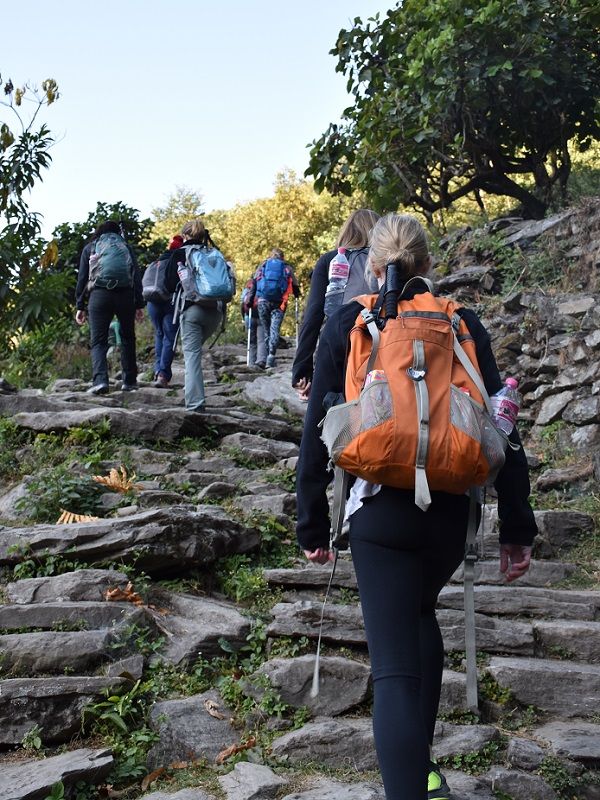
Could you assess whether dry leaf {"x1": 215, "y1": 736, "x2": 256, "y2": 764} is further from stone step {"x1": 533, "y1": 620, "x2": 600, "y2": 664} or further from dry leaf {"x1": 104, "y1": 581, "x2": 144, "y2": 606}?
stone step {"x1": 533, "y1": 620, "x2": 600, "y2": 664}

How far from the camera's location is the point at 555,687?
4602 millimetres

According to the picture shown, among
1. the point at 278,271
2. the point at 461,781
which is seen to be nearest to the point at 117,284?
the point at 278,271

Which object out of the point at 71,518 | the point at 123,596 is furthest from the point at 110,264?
the point at 123,596

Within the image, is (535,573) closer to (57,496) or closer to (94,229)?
(57,496)

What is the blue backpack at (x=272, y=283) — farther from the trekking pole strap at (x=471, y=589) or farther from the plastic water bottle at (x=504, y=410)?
the plastic water bottle at (x=504, y=410)

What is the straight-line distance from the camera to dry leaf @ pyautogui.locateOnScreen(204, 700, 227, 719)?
449cm

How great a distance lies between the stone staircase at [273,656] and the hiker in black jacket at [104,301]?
10.9ft

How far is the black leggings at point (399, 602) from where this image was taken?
265cm

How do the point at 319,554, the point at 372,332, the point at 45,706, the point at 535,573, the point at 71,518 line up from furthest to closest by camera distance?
1. the point at 71,518
2. the point at 535,573
3. the point at 45,706
4. the point at 319,554
5. the point at 372,332

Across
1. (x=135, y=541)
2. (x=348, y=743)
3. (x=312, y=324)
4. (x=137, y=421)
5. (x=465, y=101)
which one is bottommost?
(x=348, y=743)

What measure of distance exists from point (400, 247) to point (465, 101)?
1075 centimetres

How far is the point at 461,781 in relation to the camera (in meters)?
3.83

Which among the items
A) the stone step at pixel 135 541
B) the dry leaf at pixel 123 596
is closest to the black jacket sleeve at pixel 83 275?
the stone step at pixel 135 541

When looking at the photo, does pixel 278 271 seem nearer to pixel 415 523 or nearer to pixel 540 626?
pixel 540 626
